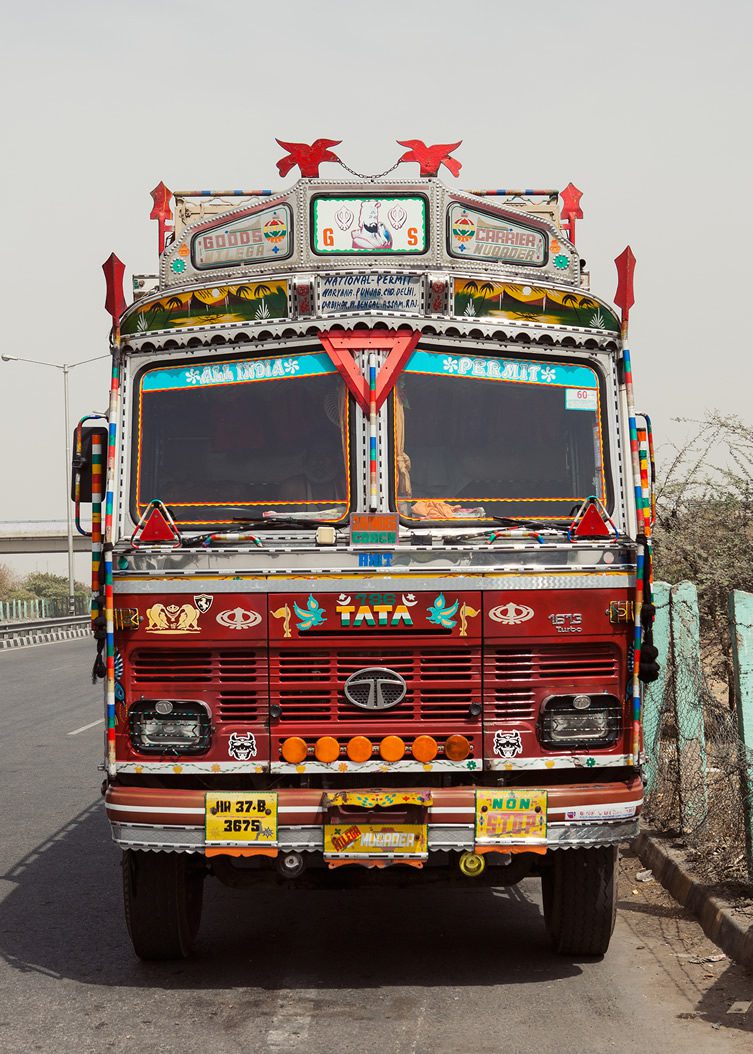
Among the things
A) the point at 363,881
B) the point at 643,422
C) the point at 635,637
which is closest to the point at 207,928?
the point at 363,881

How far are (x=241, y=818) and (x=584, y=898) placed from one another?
1.75 meters

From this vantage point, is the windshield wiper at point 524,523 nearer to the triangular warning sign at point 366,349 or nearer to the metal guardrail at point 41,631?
the triangular warning sign at point 366,349

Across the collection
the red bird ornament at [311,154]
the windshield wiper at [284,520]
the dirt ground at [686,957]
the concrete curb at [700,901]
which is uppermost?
the red bird ornament at [311,154]

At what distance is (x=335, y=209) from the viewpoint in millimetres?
7047

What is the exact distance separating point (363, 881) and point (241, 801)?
2.46 feet

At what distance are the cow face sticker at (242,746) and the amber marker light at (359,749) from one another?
428mm

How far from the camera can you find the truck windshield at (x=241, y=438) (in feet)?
21.9

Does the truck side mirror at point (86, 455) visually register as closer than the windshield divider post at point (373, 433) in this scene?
No

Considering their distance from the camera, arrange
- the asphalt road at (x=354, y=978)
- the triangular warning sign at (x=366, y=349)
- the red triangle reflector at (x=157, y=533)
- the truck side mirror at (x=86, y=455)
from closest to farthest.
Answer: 1. the asphalt road at (x=354, y=978)
2. the red triangle reflector at (x=157, y=533)
3. the triangular warning sign at (x=366, y=349)
4. the truck side mirror at (x=86, y=455)

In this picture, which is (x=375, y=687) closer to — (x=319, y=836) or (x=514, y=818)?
(x=319, y=836)

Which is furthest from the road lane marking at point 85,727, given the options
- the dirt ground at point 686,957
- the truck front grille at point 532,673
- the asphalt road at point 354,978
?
the truck front grille at point 532,673

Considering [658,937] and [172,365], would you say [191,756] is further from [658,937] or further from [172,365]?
[658,937]

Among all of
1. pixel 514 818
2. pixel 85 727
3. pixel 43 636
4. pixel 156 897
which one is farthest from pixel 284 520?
pixel 43 636

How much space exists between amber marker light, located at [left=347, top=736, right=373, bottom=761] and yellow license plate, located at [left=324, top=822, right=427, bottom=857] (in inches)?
11.2
